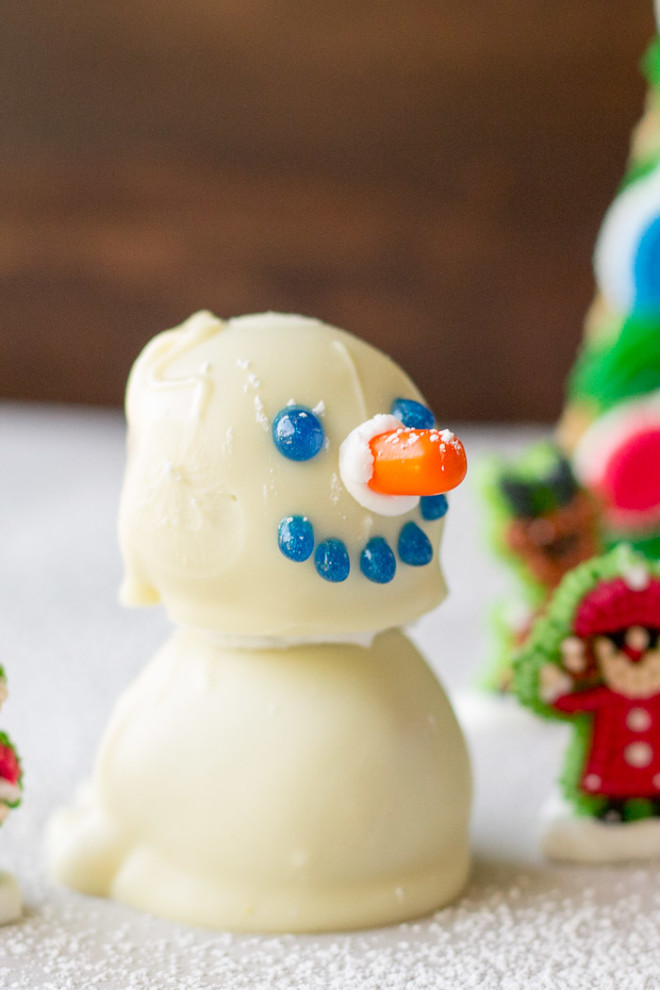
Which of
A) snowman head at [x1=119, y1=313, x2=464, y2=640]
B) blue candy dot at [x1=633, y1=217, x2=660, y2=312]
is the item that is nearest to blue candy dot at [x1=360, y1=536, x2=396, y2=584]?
snowman head at [x1=119, y1=313, x2=464, y2=640]

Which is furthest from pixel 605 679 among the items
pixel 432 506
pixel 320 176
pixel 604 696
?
pixel 320 176

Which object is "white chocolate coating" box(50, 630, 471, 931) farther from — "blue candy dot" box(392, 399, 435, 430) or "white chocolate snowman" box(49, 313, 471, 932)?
"blue candy dot" box(392, 399, 435, 430)

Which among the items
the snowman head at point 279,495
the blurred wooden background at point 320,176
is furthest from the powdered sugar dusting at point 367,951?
the blurred wooden background at point 320,176

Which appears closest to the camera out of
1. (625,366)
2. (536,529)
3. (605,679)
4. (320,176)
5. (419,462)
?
(419,462)

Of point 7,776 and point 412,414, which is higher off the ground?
point 412,414

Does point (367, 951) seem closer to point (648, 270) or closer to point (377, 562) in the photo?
point (377, 562)
